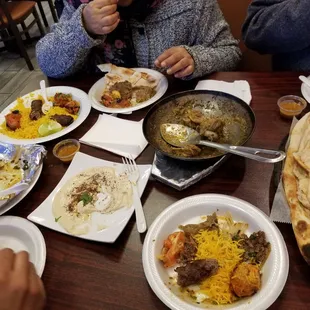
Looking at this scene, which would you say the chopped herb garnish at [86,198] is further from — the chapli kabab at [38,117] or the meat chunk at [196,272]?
the chapli kabab at [38,117]

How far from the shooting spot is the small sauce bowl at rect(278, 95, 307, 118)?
A: 1.47 meters

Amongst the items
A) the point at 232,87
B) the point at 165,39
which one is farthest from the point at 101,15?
the point at 232,87

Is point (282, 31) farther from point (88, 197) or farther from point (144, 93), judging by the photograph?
point (88, 197)

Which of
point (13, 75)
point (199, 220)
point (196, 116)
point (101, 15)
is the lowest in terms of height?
point (13, 75)

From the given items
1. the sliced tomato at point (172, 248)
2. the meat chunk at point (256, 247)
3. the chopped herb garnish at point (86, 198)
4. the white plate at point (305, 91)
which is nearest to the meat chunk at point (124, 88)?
the chopped herb garnish at point (86, 198)

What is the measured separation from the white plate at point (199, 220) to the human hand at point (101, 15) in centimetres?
111

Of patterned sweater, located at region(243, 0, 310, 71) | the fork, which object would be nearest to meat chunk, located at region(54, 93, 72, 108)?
the fork

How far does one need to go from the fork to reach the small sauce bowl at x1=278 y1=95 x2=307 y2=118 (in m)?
0.72

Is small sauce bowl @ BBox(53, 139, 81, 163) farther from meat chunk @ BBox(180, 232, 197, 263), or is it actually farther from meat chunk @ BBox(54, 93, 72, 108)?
meat chunk @ BBox(180, 232, 197, 263)

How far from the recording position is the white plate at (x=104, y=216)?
1108 millimetres

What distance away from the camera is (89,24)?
1803 mm

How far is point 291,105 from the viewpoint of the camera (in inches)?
59.8

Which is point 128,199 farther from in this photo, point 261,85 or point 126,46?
point 126,46

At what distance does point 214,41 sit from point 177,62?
0.43 m
